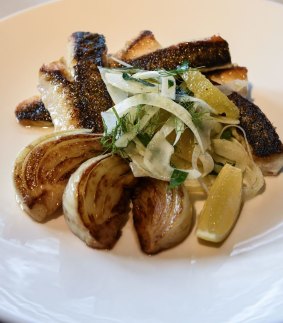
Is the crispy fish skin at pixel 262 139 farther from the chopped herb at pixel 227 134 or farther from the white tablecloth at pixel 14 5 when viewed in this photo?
the white tablecloth at pixel 14 5

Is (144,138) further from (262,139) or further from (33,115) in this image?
(33,115)

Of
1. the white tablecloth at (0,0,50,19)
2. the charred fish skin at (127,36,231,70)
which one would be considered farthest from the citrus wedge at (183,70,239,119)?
the white tablecloth at (0,0,50,19)

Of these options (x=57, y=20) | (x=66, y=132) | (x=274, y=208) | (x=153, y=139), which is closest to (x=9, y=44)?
(x=57, y=20)

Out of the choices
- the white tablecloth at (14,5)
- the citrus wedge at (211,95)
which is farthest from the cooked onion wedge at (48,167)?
the white tablecloth at (14,5)

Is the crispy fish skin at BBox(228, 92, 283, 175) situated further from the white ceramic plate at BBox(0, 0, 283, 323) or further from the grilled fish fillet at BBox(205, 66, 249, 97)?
the grilled fish fillet at BBox(205, 66, 249, 97)

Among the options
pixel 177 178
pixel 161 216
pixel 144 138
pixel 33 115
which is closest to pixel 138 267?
pixel 161 216

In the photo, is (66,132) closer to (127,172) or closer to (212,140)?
(127,172)
